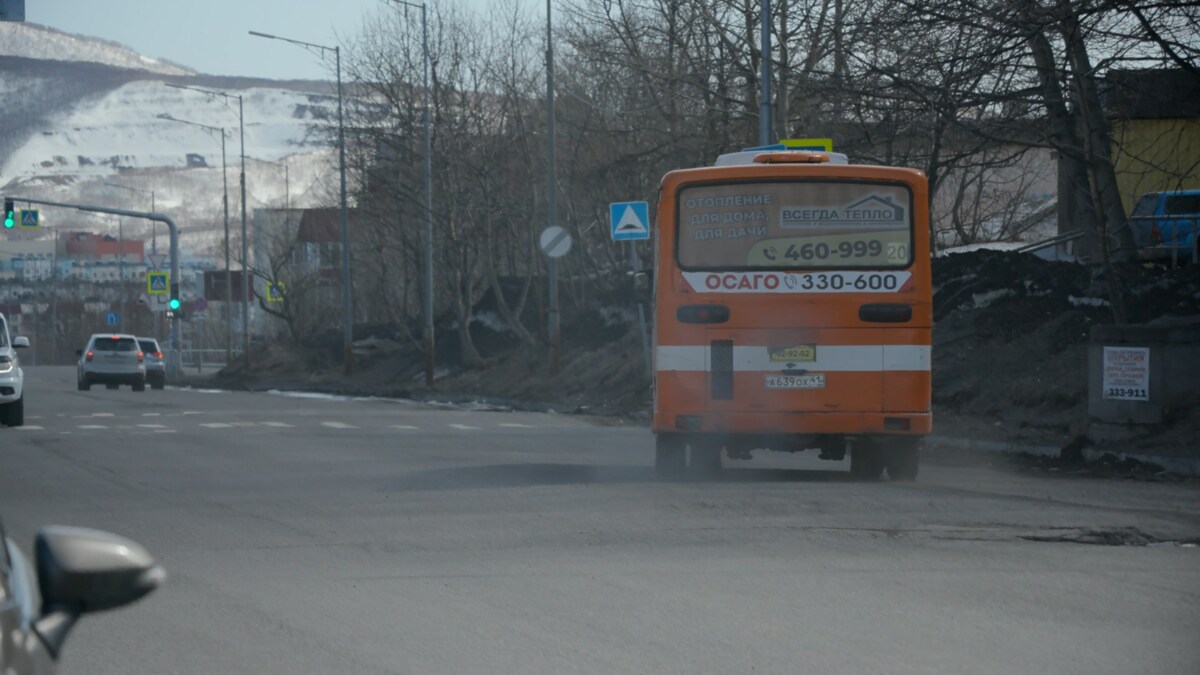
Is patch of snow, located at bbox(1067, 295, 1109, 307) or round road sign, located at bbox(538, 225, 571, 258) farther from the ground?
round road sign, located at bbox(538, 225, 571, 258)

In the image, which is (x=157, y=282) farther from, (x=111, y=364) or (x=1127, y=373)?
(x=1127, y=373)

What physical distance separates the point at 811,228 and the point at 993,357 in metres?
11.3

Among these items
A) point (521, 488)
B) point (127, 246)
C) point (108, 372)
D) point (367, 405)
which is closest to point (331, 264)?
point (108, 372)

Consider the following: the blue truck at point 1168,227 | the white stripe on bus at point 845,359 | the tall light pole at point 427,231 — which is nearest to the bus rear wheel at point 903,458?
the white stripe on bus at point 845,359

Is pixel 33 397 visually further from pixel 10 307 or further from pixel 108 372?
pixel 10 307

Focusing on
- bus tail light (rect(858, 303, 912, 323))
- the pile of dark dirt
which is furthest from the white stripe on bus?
the pile of dark dirt

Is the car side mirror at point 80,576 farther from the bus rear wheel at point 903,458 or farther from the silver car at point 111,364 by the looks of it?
the silver car at point 111,364

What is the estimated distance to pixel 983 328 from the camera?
2528cm

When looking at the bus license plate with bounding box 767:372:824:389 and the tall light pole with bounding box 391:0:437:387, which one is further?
the tall light pole with bounding box 391:0:437:387

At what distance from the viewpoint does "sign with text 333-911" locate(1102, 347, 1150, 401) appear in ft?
52.4

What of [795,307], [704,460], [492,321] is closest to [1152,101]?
[795,307]

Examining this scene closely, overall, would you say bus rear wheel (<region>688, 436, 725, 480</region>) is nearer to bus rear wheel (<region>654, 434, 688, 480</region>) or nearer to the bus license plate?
bus rear wheel (<region>654, 434, 688, 480</region>)

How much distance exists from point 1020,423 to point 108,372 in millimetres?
31631

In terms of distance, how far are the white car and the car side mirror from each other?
67.9 feet
